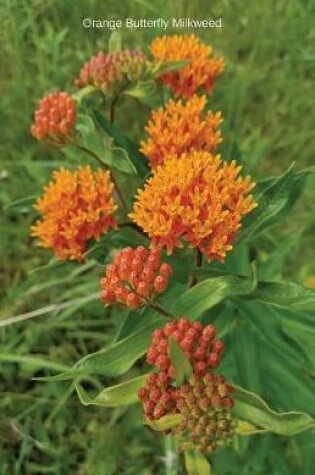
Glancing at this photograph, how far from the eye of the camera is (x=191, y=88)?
7.34 ft

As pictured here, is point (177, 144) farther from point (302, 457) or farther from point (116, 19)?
point (116, 19)

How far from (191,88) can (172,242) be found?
0.64 metres

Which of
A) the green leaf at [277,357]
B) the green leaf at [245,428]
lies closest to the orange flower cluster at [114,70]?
the green leaf at [277,357]

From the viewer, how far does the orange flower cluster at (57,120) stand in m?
2.05

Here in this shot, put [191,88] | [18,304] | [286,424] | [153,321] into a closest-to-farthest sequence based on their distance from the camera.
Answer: [286,424] → [153,321] → [191,88] → [18,304]

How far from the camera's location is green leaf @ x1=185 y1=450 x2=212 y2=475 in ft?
5.87

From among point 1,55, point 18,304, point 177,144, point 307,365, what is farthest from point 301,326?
point 1,55

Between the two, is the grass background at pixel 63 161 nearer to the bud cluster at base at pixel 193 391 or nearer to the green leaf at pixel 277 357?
the green leaf at pixel 277 357

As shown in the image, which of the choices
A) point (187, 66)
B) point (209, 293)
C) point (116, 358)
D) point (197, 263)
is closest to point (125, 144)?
point (187, 66)

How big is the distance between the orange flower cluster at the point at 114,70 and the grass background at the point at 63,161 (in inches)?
34.5

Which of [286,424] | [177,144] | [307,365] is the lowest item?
[307,365]

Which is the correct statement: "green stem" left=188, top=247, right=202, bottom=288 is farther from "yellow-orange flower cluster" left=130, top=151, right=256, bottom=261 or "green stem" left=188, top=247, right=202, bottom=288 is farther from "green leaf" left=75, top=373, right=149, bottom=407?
"green leaf" left=75, top=373, right=149, bottom=407

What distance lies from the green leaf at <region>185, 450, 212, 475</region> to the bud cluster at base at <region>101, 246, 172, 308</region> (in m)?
0.39

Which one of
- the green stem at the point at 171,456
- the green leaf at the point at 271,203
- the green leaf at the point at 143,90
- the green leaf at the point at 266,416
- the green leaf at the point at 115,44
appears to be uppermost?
the green leaf at the point at 115,44
